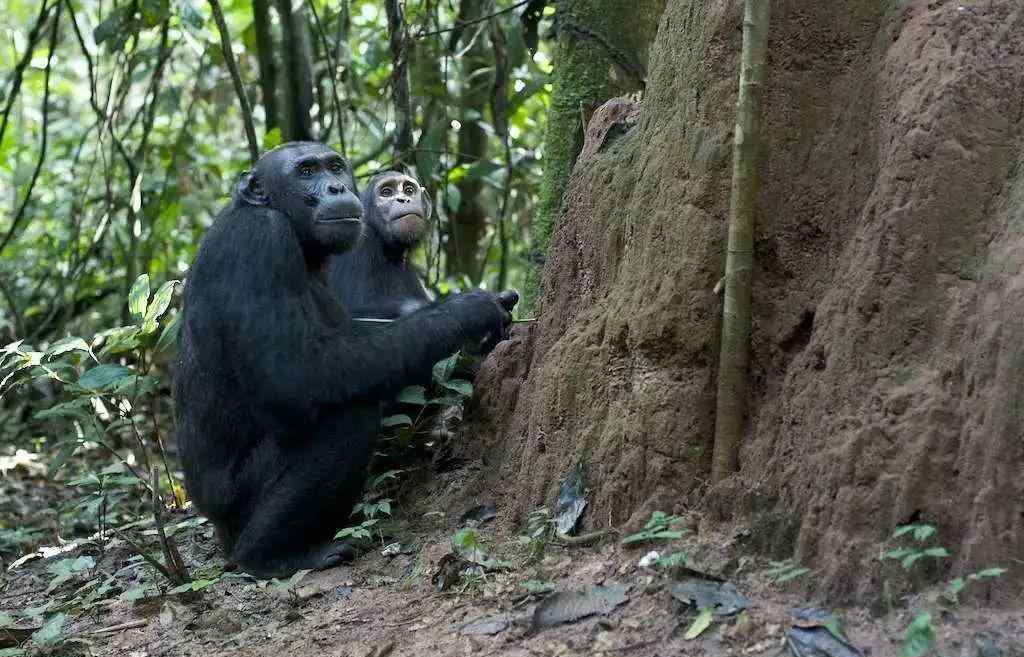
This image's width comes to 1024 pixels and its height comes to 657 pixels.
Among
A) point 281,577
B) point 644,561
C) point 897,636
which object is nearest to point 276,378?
point 281,577

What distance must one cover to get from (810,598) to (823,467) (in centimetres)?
39

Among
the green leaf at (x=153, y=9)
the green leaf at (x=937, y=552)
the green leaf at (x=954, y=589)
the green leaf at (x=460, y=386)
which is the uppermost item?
the green leaf at (x=153, y=9)

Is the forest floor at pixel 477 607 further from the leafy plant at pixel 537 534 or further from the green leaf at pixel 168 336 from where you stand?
the green leaf at pixel 168 336

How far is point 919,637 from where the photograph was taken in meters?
2.93

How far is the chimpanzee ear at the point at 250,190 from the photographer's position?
608 centimetres

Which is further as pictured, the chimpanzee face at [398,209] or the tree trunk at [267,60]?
the tree trunk at [267,60]

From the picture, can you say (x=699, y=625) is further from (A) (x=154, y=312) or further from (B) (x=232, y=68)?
(B) (x=232, y=68)

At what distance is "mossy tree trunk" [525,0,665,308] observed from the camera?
6.86 metres

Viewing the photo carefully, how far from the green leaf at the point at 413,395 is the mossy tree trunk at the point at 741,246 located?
1.90 m

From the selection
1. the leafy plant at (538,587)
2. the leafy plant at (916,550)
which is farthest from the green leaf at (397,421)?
the leafy plant at (916,550)

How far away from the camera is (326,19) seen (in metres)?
10.0

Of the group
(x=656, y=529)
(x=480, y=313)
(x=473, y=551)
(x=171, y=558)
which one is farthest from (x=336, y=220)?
(x=656, y=529)

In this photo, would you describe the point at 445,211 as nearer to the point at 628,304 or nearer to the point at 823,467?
the point at 628,304

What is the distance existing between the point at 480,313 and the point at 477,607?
2180 mm
